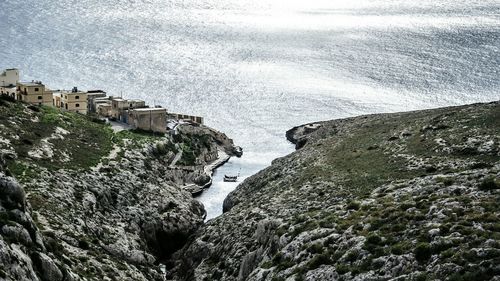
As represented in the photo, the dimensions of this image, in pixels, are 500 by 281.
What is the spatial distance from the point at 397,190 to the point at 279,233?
35.2ft

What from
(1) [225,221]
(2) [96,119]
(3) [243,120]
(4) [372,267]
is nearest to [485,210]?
(4) [372,267]

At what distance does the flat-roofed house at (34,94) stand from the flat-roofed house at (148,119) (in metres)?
14.7

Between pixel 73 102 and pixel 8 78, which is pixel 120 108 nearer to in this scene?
pixel 73 102

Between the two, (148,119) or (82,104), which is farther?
(82,104)

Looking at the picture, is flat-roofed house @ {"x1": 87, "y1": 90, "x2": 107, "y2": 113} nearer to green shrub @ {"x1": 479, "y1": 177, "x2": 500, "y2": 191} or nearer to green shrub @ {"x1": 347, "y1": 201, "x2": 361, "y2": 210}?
green shrub @ {"x1": 347, "y1": 201, "x2": 361, "y2": 210}

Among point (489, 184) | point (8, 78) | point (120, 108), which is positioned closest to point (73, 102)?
point (120, 108)

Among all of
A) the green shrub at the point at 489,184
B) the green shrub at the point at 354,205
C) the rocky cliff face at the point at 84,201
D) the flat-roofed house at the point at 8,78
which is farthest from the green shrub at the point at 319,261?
the flat-roofed house at the point at 8,78

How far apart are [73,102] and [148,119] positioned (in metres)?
14.5

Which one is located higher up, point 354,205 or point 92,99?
point 354,205

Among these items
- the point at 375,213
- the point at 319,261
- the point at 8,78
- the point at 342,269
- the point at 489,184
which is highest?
the point at 489,184

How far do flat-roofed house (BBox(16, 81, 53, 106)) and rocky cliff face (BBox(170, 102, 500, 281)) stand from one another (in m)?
42.4

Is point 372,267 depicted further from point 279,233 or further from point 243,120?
point 243,120

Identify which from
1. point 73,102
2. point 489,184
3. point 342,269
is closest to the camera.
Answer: point 342,269

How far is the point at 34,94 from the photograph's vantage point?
116 metres
